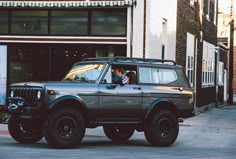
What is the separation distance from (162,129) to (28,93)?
132 inches

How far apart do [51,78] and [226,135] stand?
699 cm

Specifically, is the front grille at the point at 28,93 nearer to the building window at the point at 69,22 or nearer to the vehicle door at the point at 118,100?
the vehicle door at the point at 118,100

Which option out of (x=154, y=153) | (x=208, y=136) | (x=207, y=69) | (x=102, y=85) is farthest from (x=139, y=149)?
(x=207, y=69)

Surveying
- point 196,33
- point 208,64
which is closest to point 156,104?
point 196,33

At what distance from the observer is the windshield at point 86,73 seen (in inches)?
500

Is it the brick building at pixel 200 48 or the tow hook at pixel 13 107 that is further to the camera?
the brick building at pixel 200 48

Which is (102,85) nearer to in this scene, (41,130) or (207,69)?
(41,130)

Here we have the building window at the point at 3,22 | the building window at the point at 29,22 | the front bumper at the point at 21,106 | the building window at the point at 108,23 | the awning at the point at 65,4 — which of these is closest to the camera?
the front bumper at the point at 21,106

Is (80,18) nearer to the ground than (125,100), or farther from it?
farther from it

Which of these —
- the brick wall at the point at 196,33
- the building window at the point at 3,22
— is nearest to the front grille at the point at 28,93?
the building window at the point at 3,22

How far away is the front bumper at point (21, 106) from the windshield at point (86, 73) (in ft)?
4.61

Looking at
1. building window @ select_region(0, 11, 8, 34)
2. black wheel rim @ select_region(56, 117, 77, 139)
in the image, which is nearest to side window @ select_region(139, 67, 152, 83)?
black wheel rim @ select_region(56, 117, 77, 139)

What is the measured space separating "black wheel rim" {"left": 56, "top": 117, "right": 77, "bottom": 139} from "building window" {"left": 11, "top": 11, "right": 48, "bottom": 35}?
28.5 ft

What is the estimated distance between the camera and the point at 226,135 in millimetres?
16266
